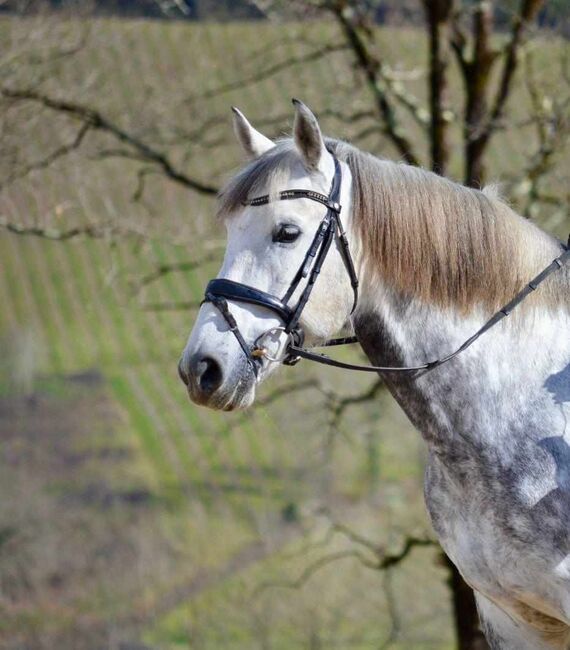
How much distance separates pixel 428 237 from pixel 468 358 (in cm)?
40

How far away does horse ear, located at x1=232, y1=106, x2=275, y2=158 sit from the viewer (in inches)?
123

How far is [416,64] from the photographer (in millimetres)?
7707

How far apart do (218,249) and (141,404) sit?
2.66 m

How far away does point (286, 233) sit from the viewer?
2816 mm

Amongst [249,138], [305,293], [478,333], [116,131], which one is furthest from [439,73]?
[305,293]

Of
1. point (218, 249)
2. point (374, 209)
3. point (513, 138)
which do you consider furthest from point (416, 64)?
point (374, 209)

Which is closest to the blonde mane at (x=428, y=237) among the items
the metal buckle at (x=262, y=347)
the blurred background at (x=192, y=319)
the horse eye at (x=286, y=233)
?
the horse eye at (x=286, y=233)

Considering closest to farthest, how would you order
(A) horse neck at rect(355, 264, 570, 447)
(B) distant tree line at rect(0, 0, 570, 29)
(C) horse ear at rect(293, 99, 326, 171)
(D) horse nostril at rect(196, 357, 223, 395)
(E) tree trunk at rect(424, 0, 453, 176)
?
(D) horse nostril at rect(196, 357, 223, 395) → (C) horse ear at rect(293, 99, 326, 171) → (A) horse neck at rect(355, 264, 570, 447) → (E) tree trunk at rect(424, 0, 453, 176) → (B) distant tree line at rect(0, 0, 570, 29)

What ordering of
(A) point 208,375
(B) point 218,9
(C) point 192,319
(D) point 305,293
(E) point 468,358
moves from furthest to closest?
(C) point 192,319 < (B) point 218,9 < (E) point 468,358 < (D) point 305,293 < (A) point 208,375

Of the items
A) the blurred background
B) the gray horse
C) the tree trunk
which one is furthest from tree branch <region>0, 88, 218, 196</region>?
the gray horse

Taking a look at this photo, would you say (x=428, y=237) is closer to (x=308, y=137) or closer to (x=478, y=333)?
(x=478, y=333)

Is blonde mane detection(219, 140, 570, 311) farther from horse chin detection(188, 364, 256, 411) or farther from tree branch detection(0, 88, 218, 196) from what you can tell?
tree branch detection(0, 88, 218, 196)

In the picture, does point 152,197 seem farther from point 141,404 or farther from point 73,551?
point 73,551

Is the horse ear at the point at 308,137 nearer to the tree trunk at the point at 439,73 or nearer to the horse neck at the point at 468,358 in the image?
the horse neck at the point at 468,358
